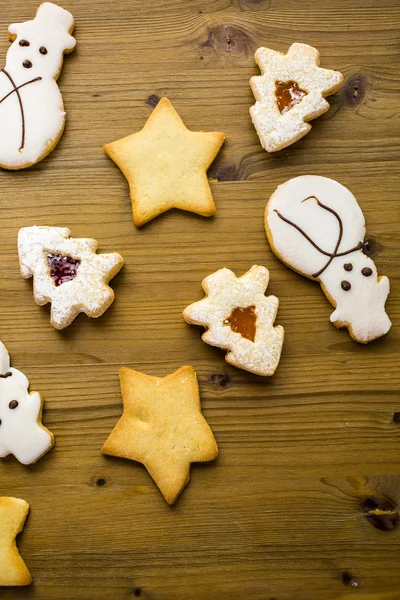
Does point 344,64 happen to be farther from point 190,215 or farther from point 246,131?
point 190,215

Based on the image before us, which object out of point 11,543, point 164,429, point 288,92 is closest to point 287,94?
point 288,92

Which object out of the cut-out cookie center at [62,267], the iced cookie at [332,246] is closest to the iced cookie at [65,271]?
the cut-out cookie center at [62,267]

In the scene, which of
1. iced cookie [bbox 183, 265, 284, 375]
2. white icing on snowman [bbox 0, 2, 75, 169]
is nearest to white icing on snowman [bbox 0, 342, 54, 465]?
iced cookie [bbox 183, 265, 284, 375]

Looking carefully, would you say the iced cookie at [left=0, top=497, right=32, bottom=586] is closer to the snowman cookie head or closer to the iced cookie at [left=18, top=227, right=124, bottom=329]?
the iced cookie at [left=18, top=227, right=124, bottom=329]

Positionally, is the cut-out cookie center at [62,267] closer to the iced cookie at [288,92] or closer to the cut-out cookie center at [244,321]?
the cut-out cookie center at [244,321]

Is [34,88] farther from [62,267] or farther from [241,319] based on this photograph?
[241,319]

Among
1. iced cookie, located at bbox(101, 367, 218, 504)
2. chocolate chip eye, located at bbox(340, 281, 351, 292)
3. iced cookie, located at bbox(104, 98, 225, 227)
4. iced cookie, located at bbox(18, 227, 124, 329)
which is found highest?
iced cookie, located at bbox(104, 98, 225, 227)
